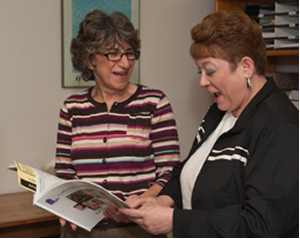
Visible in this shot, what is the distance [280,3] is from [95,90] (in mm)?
1301

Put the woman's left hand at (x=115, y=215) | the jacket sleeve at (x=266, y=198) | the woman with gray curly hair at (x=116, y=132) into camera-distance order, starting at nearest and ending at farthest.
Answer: the jacket sleeve at (x=266, y=198)
the woman's left hand at (x=115, y=215)
the woman with gray curly hair at (x=116, y=132)

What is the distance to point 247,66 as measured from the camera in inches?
60.6

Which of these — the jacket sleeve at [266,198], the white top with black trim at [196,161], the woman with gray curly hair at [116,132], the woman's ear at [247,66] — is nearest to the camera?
the jacket sleeve at [266,198]

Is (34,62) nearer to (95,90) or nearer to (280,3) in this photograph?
(95,90)

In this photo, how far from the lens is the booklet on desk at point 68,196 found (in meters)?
1.48

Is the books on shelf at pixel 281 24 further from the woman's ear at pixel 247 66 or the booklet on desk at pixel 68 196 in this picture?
the booklet on desk at pixel 68 196

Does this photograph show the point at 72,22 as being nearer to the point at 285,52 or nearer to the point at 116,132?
the point at 116,132

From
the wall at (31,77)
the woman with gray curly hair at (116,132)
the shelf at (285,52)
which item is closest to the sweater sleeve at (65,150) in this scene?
the woman with gray curly hair at (116,132)

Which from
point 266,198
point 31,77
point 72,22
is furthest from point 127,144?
point 72,22

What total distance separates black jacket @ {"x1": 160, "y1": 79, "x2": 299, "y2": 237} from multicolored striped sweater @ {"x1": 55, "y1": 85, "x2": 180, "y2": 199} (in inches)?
14.8

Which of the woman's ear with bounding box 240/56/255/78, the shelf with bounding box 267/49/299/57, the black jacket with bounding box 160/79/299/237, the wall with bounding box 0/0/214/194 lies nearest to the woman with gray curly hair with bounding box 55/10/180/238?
the black jacket with bounding box 160/79/299/237

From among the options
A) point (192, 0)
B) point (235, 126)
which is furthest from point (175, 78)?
point (235, 126)

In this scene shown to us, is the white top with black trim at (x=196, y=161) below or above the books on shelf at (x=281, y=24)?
below

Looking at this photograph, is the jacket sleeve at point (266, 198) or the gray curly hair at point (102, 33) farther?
the gray curly hair at point (102, 33)
